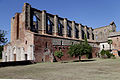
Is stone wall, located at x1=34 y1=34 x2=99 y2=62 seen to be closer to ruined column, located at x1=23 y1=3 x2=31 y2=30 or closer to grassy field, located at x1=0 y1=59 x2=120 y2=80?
ruined column, located at x1=23 y1=3 x2=31 y2=30

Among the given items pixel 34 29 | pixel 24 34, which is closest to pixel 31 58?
pixel 24 34

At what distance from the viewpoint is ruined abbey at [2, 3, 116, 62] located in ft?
80.8

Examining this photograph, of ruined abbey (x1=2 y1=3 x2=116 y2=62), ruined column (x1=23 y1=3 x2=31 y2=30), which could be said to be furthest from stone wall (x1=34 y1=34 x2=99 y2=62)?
ruined column (x1=23 y1=3 x2=31 y2=30)

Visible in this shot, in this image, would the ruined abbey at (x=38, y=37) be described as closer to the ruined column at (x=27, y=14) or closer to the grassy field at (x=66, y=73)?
the ruined column at (x=27, y=14)

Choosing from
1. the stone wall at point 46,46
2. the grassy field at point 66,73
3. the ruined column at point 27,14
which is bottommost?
the grassy field at point 66,73

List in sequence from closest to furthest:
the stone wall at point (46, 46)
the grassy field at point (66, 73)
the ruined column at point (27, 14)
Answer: the grassy field at point (66, 73)
the stone wall at point (46, 46)
the ruined column at point (27, 14)

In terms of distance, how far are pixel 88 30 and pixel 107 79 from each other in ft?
140

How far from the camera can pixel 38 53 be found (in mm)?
24188

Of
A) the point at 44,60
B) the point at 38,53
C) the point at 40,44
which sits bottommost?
the point at 44,60

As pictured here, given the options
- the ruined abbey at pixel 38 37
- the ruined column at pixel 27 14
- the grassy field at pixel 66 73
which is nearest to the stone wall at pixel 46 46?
the ruined abbey at pixel 38 37

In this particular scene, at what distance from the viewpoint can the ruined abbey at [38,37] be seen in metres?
24.6

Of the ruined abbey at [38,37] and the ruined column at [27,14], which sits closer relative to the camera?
the ruined abbey at [38,37]

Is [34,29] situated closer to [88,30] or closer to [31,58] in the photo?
[31,58]

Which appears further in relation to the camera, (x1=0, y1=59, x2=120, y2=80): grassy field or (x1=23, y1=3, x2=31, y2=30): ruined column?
(x1=23, y1=3, x2=31, y2=30): ruined column
